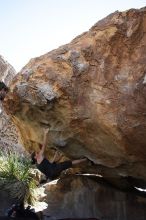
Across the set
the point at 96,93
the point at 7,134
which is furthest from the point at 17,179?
the point at 7,134

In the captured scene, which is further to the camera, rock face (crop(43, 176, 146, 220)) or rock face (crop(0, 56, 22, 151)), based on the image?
rock face (crop(0, 56, 22, 151))

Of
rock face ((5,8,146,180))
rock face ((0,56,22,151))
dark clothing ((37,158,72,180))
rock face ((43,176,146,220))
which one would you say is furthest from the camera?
rock face ((0,56,22,151))

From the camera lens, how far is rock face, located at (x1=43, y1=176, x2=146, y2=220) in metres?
8.97

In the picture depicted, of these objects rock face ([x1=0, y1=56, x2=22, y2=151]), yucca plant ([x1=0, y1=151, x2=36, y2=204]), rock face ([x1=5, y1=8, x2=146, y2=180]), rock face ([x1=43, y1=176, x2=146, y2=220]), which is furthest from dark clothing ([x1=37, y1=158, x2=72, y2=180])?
rock face ([x1=0, y1=56, x2=22, y2=151])

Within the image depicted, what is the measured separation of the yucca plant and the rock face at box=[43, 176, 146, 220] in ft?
5.11

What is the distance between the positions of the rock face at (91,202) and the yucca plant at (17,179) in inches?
61.4

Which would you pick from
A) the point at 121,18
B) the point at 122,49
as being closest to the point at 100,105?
the point at 122,49

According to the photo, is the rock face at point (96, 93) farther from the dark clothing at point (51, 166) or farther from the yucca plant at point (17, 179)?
the yucca plant at point (17, 179)

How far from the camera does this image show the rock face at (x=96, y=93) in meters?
7.09

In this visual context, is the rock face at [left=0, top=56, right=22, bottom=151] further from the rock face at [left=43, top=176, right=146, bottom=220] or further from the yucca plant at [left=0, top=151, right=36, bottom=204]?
the rock face at [left=43, top=176, right=146, bottom=220]

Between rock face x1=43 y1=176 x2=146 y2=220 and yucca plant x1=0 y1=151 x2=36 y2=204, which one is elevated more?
yucca plant x1=0 y1=151 x2=36 y2=204

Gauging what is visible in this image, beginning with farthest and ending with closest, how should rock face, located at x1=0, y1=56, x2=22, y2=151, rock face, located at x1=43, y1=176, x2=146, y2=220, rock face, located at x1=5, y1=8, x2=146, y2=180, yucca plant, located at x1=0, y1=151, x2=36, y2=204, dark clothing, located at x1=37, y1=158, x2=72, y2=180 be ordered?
1. rock face, located at x1=0, y1=56, x2=22, y2=151
2. yucca plant, located at x1=0, y1=151, x2=36, y2=204
3. rock face, located at x1=43, y1=176, x2=146, y2=220
4. dark clothing, located at x1=37, y1=158, x2=72, y2=180
5. rock face, located at x1=5, y1=8, x2=146, y2=180

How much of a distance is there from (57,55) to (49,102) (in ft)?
3.18

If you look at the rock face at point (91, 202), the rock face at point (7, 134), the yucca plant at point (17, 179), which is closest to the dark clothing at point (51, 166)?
the rock face at point (91, 202)
